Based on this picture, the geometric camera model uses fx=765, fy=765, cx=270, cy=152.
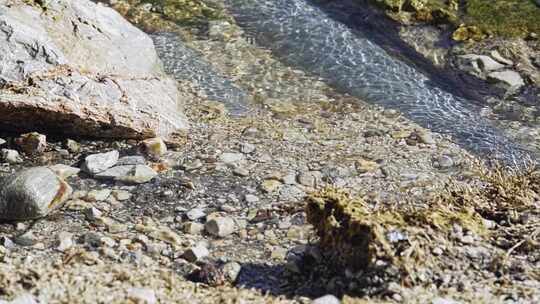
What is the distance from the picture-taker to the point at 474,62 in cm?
924

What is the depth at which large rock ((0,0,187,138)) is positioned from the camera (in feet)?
22.3

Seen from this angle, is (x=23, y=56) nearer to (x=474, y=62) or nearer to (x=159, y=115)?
(x=159, y=115)

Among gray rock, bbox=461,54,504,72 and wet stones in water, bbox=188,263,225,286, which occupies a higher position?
wet stones in water, bbox=188,263,225,286

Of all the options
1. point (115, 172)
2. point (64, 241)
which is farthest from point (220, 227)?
point (115, 172)

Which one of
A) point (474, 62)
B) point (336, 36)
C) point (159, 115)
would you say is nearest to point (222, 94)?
point (159, 115)

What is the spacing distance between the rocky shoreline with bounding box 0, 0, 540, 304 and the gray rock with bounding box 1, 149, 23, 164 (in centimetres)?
1

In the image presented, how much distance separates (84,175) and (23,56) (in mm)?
1324

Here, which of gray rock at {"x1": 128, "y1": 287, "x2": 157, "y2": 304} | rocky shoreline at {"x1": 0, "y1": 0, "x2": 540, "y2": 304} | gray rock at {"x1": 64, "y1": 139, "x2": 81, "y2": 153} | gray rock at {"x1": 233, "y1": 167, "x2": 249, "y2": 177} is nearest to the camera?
gray rock at {"x1": 128, "y1": 287, "x2": 157, "y2": 304}

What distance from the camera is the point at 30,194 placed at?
19.2 feet

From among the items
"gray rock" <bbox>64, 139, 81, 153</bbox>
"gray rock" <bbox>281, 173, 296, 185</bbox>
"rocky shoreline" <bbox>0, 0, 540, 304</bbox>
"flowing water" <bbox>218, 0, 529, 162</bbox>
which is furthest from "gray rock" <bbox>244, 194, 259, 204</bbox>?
Result: "flowing water" <bbox>218, 0, 529, 162</bbox>

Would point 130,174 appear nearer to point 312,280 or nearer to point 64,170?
point 64,170

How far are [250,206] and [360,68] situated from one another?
3458 mm

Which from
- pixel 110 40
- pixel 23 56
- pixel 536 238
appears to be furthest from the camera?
pixel 110 40

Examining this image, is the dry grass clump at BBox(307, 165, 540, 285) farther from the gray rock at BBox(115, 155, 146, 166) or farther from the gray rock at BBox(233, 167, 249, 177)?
the gray rock at BBox(115, 155, 146, 166)
